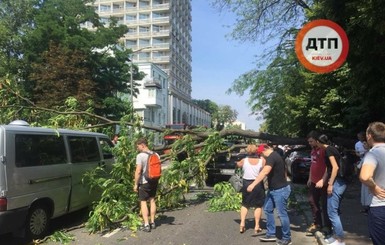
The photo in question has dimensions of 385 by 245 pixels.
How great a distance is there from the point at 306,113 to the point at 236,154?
12.5 metres

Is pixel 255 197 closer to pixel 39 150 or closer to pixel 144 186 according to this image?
pixel 144 186

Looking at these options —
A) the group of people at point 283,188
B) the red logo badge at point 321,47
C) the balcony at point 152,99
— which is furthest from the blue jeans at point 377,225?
the balcony at point 152,99

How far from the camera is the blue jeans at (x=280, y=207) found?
7566 mm

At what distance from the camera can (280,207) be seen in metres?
7.64

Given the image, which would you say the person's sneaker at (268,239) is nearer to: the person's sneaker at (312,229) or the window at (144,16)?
the person's sneaker at (312,229)

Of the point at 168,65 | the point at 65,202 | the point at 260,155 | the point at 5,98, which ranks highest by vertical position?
the point at 168,65

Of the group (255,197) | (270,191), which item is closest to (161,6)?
(255,197)

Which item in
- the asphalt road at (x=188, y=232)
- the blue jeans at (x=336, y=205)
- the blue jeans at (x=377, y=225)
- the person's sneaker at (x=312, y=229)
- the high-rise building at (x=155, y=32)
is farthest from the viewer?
the high-rise building at (x=155, y=32)

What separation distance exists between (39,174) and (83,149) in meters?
1.81

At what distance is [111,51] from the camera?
40.0 m

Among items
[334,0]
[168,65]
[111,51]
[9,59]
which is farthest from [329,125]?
[168,65]

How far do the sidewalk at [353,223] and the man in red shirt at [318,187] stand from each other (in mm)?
361

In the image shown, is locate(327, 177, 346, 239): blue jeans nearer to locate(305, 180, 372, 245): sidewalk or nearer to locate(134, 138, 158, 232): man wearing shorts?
locate(305, 180, 372, 245): sidewalk

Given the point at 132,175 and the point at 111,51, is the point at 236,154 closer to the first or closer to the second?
the point at 132,175
